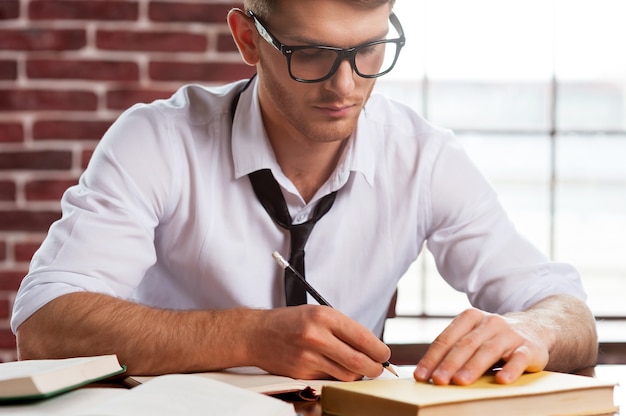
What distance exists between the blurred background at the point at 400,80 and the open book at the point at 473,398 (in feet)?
4.70

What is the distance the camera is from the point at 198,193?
1.91 meters

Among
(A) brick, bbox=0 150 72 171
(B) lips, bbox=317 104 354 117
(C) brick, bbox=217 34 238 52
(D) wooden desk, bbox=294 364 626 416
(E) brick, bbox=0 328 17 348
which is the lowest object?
(E) brick, bbox=0 328 17 348

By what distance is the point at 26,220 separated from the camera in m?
2.65

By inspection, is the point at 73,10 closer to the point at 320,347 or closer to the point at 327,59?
the point at 327,59

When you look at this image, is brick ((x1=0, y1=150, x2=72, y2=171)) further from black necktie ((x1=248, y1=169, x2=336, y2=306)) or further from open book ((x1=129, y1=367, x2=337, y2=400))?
open book ((x1=129, y1=367, x2=337, y2=400))

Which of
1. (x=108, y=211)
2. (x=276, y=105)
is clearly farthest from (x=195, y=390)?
(x=276, y=105)

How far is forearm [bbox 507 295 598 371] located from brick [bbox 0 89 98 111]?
59.1 inches

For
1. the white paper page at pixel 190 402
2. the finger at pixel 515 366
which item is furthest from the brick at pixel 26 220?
the finger at pixel 515 366

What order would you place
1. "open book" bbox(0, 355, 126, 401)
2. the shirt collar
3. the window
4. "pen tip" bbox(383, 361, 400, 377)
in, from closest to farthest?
"open book" bbox(0, 355, 126, 401)
"pen tip" bbox(383, 361, 400, 377)
the shirt collar
the window

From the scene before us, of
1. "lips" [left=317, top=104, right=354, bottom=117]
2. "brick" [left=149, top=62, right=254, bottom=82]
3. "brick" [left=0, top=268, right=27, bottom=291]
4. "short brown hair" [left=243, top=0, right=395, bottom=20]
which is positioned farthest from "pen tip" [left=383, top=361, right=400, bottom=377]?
"brick" [left=0, top=268, right=27, bottom=291]

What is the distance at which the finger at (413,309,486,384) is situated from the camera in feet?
4.13

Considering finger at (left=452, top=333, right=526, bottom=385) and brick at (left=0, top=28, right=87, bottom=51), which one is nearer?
finger at (left=452, top=333, right=526, bottom=385)

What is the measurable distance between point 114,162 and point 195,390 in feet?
2.67

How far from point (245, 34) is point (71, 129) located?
88cm
